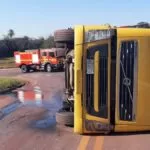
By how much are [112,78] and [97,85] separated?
1.12ft

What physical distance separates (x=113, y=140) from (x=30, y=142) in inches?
65.9

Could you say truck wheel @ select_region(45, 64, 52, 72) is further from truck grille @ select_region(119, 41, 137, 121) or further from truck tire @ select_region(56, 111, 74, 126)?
truck grille @ select_region(119, 41, 137, 121)

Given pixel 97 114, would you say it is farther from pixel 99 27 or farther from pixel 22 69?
pixel 22 69

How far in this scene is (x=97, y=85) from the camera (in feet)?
31.0

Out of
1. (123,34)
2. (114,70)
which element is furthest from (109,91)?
(123,34)

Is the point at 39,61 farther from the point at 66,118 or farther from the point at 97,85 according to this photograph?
the point at 97,85

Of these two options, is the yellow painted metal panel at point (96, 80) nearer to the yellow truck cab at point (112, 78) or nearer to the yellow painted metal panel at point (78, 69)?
the yellow truck cab at point (112, 78)

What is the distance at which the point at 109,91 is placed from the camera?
30.8 ft

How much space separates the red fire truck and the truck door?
31.6 meters

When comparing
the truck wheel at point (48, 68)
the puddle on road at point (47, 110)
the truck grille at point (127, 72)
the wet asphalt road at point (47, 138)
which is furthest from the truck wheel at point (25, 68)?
the truck grille at point (127, 72)

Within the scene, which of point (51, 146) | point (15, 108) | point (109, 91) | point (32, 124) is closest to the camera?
point (51, 146)

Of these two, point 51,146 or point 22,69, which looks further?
point 22,69

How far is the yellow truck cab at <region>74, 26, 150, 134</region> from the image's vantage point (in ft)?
30.7

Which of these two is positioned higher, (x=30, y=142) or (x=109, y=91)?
(x=109, y=91)
